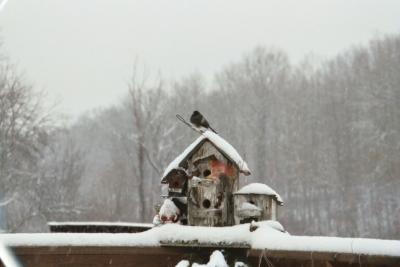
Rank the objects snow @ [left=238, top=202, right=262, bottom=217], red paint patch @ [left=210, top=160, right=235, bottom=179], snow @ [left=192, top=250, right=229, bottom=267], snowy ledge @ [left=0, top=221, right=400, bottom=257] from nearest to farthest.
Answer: snowy ledge @ [left=0, top=221, right=400, bottom=257], snow @ [left=192, top=250, right=229, bottom=267], snow @ [left=238, top=202, right=262, bottom=217], red paint patch @ [left=210, top=160, right=235, bottom=179]

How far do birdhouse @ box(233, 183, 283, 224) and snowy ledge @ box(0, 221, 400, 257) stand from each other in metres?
0.14

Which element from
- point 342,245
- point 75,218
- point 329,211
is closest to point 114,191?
point 75,218

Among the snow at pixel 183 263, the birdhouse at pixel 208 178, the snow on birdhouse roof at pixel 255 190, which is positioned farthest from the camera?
the birdhouse at pixel 208 178

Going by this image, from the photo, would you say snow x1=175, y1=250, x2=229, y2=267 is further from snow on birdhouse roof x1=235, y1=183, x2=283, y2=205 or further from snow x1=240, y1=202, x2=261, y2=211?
snow on birdhouse roof x1=235, y1=183, x2=283, y2=205

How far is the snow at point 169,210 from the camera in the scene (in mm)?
5133

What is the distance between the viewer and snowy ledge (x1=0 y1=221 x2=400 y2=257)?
12.0 ft

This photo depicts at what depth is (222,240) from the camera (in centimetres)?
474

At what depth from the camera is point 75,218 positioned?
693 inches

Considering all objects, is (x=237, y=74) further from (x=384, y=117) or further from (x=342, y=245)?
(x=342, y=245)

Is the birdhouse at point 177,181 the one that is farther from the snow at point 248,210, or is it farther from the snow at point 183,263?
the snow at point 183,263

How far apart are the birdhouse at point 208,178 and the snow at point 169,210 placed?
0.47ft

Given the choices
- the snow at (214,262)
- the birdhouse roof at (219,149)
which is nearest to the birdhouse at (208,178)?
the birdhouse roof at (219,149)

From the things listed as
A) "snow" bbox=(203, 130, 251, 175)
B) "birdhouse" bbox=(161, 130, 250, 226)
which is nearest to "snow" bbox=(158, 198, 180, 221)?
"birdhouse" bbox=(161, 130, 250, 226)

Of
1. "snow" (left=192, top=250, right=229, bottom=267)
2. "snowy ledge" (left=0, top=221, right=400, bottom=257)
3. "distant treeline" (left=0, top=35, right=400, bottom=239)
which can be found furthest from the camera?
"distant treeline" (left=0, top=35, right=400, bottom=239)
